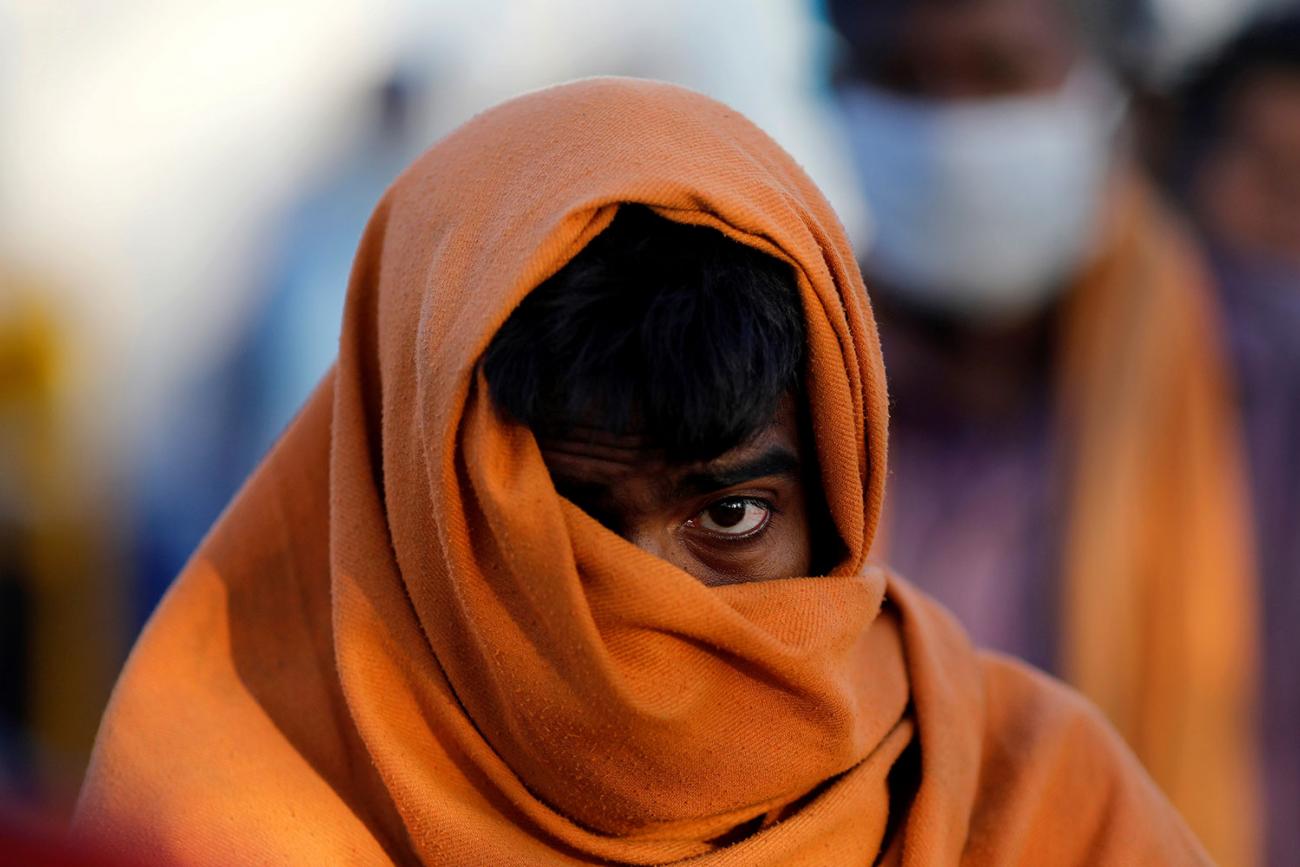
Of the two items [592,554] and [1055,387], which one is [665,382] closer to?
[592,554]

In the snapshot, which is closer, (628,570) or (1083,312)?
(628,570)

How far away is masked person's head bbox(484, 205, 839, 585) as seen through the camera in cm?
156

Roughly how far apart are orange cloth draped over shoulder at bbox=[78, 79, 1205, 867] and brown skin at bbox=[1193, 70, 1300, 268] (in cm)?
397

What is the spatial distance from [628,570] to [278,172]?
4.85 meters

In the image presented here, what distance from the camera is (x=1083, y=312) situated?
4598 mm

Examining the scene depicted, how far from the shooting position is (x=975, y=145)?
14.5ft

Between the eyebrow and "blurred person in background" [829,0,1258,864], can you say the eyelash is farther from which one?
"blurred person in background" [829,0,1258,864]

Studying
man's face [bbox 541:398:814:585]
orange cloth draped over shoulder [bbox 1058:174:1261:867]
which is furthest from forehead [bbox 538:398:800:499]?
orange cloth draped over shoulder [bbox 1058:174:1261:867]

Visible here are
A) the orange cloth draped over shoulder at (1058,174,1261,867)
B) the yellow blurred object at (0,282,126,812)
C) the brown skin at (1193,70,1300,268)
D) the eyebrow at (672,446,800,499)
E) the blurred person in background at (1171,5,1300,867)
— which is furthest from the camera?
the brown skin at (1193,70,1300,268)

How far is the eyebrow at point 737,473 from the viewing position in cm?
168

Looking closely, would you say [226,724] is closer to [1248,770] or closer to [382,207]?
[382,207]

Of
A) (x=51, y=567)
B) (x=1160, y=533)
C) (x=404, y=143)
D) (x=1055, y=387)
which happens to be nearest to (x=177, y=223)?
(x=404, y=143)

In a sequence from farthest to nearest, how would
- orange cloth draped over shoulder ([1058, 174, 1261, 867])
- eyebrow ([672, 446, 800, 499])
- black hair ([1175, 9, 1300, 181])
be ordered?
black hair ([1175, 9, 1300, 181]) < orange cloth draped over shoulder ([1058, 174, 1261, 867]) < eyebrow ([672, 446, 800, 499])

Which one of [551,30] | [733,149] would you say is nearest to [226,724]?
[733,149]
